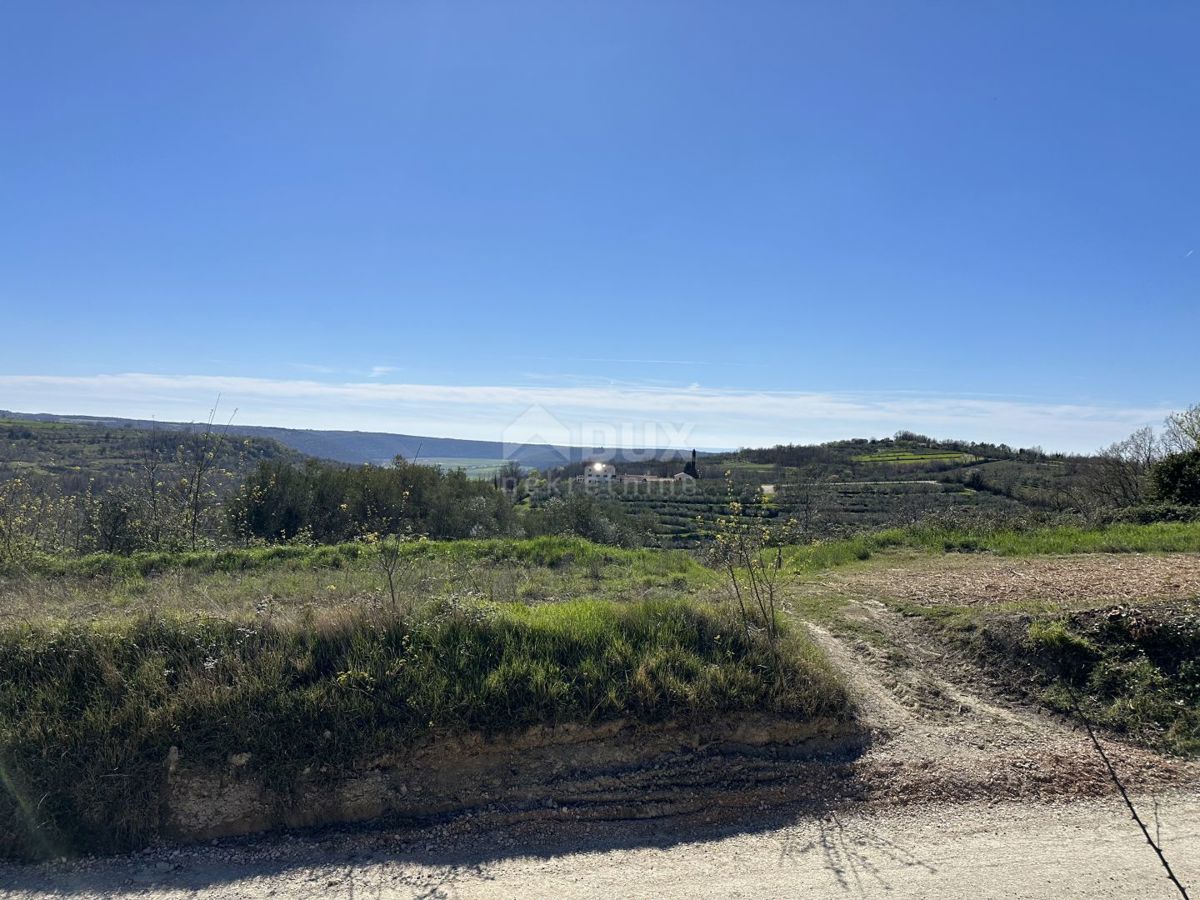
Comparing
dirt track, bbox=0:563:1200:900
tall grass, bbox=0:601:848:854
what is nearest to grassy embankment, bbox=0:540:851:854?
tall grass, bbox=0:601:848:854

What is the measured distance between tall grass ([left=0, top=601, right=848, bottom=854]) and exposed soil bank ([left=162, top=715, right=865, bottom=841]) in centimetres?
11

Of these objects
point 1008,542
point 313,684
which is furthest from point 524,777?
point 1008,542

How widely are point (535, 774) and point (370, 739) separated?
1.25 metres

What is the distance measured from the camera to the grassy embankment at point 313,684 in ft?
14.1

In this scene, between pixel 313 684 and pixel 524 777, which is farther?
pixel 313 684

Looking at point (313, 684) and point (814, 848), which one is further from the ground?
point (313, 684)

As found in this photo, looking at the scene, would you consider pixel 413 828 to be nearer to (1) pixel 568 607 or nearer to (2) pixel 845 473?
(1) pixel 568 607

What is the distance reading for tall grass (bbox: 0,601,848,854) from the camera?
4262 millimetres

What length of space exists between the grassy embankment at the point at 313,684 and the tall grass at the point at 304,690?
0.01 metres

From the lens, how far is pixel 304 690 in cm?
477

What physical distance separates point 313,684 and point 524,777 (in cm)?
185

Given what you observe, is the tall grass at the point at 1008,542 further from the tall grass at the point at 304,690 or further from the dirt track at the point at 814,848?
the dirt track at the point at 814,848

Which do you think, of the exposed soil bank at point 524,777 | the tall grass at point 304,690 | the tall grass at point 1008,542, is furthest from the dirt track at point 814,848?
the tall grass at point 1008,542

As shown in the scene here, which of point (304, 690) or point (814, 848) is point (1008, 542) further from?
point (304, 690)
